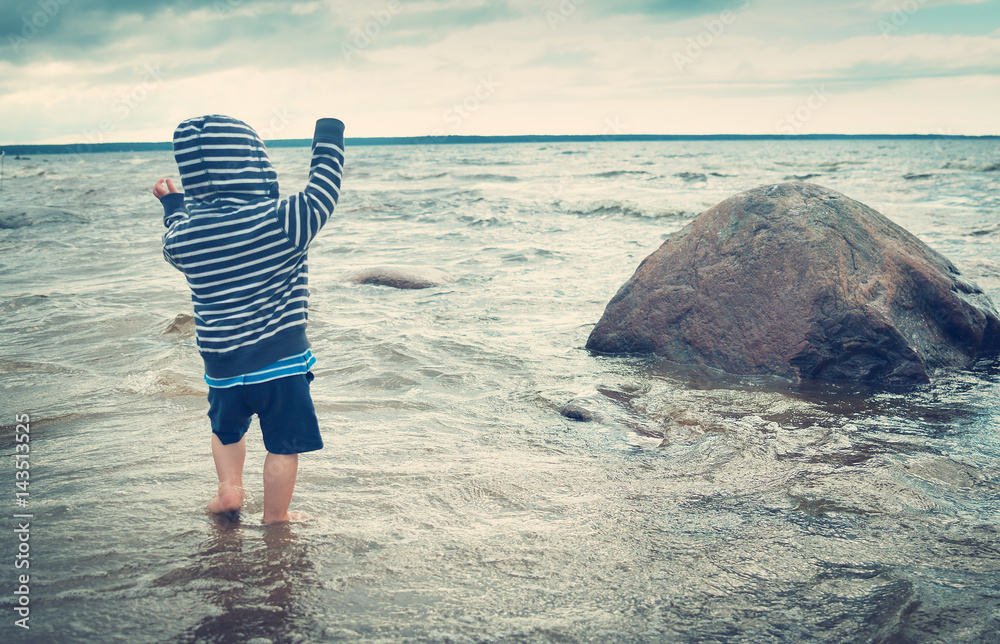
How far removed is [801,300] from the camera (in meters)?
4.55

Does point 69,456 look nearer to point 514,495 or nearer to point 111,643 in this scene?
point 111,643

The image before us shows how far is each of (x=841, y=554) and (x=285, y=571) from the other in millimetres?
1842

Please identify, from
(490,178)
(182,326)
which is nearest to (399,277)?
(182,326)

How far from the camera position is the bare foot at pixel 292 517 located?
2607 millimetres

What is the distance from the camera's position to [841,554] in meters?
2.36

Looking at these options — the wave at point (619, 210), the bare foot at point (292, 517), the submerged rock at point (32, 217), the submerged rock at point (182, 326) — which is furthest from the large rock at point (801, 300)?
the submerged rock at point (32, 217)

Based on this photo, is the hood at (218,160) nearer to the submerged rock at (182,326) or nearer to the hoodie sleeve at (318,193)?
the hoodie sleeve at (318,193)

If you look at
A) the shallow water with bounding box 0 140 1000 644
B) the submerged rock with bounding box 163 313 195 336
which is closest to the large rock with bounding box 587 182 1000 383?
the shallow water with bounding box 0 140 1000 644

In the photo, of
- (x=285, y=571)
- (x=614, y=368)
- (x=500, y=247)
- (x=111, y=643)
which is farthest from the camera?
(x=500, y=247)

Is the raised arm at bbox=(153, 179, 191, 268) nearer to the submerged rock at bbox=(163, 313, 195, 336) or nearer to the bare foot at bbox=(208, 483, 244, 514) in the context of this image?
the bare foot at bbox=(208, 483, 244, 514)

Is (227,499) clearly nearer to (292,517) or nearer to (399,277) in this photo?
(292,517)

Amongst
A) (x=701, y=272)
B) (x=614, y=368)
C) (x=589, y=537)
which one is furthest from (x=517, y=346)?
(x=589, y=537)

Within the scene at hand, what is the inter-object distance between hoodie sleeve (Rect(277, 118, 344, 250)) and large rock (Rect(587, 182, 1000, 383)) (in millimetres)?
3070

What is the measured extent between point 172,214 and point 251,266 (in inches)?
17.6
